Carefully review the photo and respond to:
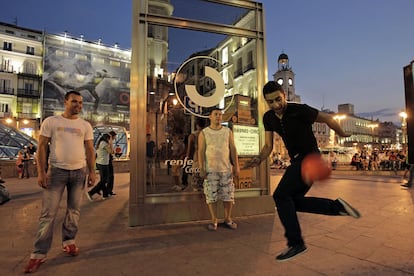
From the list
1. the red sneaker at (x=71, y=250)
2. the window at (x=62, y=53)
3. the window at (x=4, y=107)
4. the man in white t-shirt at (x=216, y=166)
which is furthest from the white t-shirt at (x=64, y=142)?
the window at (x=4, y=107)

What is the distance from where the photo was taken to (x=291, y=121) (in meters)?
2.81

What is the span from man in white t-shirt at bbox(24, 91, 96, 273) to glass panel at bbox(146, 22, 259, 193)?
162 centimetres

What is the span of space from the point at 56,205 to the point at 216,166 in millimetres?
2323

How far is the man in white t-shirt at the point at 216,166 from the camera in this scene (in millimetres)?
4660

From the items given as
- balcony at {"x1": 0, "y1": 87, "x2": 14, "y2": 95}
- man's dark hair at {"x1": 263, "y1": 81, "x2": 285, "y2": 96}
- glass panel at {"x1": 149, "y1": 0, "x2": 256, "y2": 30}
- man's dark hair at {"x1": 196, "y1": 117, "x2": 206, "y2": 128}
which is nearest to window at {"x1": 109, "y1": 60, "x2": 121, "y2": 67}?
balcony at {"x1": 0, "y1": 87, "x2": 14, "y2": 95}

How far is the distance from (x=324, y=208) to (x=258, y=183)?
3154mm

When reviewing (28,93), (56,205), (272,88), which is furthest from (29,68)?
(272,88)

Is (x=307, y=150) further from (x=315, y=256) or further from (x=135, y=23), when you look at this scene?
Result: (x=135, y=23)

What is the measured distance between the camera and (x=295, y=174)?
2.73m

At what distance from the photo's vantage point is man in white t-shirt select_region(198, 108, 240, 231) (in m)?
4.66

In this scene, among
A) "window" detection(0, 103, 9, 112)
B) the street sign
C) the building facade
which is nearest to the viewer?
the street sign

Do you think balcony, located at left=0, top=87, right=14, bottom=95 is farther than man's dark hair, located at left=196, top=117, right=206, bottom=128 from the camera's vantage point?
Yes

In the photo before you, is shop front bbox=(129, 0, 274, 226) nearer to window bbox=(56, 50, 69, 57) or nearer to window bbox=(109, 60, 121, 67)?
window bbox=(56, 50, 69, 57)

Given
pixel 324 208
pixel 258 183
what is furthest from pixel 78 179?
pixel 258 183
